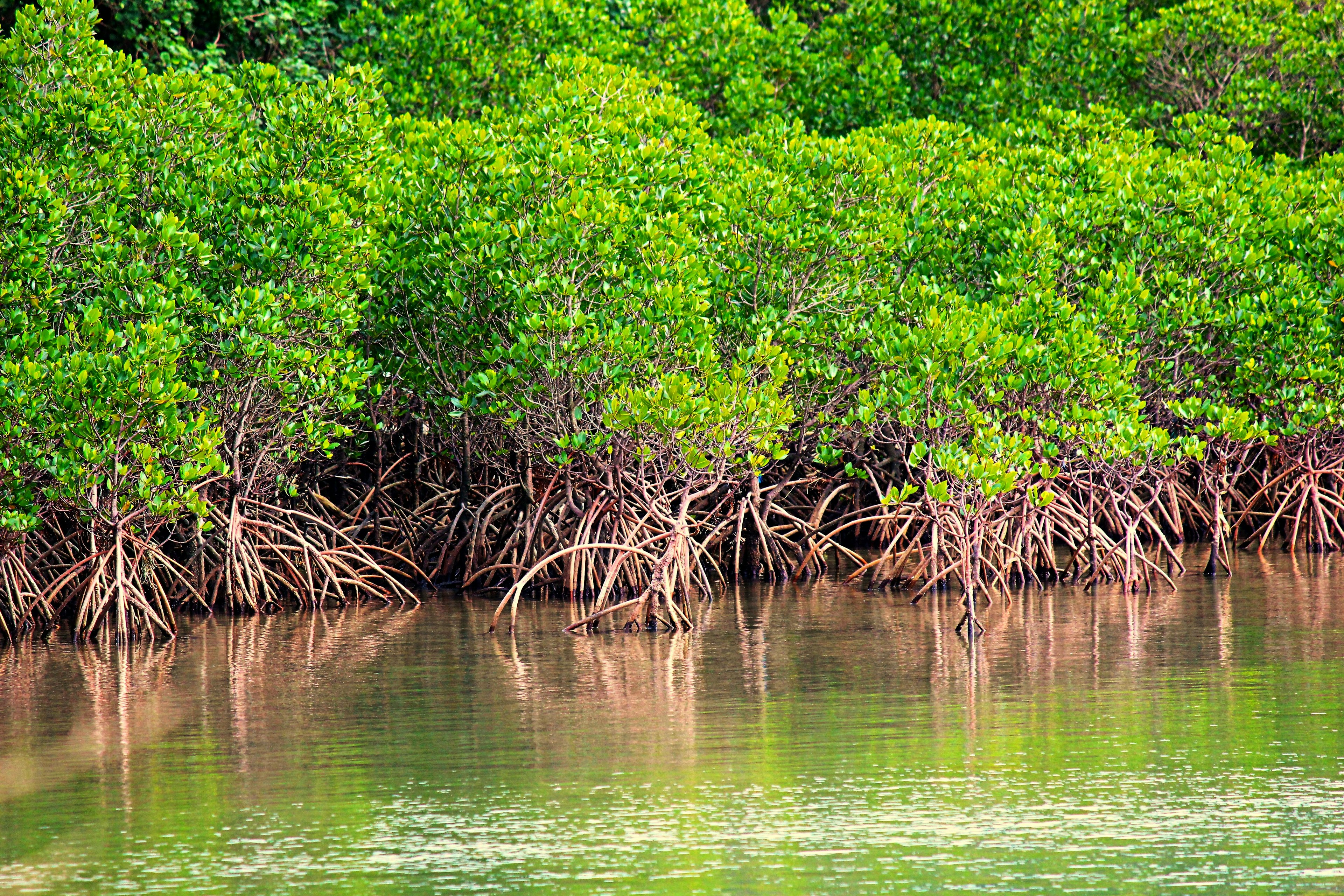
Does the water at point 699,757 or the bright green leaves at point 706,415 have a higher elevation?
the bright green leaves at point 706,415

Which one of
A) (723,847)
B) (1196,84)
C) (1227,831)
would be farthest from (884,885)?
(1196,84)

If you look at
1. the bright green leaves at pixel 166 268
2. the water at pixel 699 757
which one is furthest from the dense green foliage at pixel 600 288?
the water at pixel 699 757

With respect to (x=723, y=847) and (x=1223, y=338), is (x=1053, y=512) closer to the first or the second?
(x=1223, y=338)

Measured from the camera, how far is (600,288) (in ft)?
41.9

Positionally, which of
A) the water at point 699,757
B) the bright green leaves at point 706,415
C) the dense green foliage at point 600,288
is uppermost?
the dense green foliage at point 600,288

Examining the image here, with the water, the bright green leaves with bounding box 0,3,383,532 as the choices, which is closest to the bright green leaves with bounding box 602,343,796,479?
the water

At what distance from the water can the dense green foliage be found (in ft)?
4.50

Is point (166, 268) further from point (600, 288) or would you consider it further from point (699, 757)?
point (699, 757)

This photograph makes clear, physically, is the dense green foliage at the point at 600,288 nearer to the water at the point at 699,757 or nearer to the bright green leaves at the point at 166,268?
the bright green leaves at the point at 166,268

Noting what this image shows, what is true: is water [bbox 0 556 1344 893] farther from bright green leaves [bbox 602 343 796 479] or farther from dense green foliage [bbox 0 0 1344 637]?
dense green foliage [bbox 0 0 1344 637]

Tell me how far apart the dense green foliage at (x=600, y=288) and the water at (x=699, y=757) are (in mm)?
1370

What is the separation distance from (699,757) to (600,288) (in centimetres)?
507

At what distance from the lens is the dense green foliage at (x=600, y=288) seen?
11992 mm

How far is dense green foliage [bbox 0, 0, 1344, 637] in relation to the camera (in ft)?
39.3
